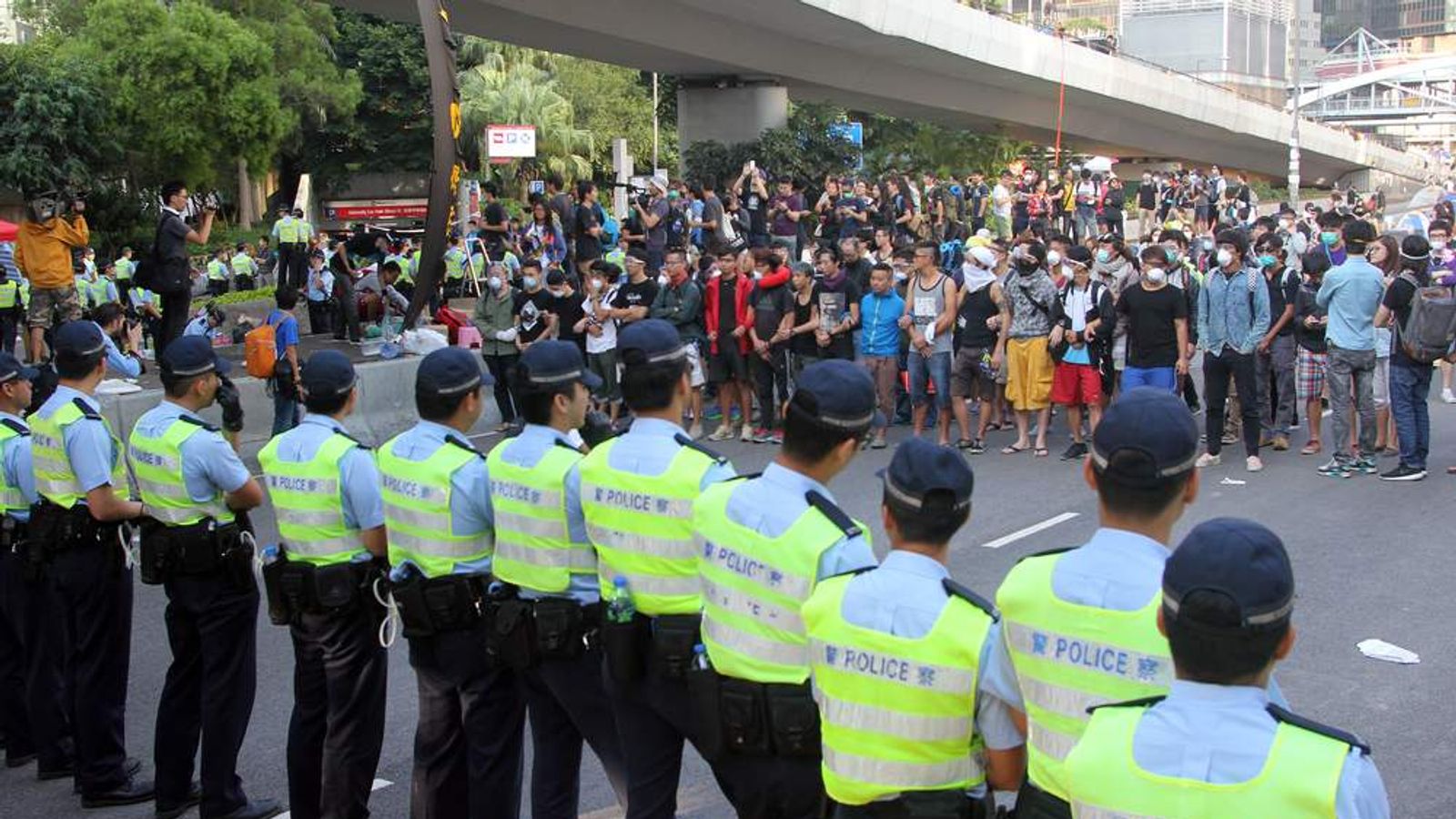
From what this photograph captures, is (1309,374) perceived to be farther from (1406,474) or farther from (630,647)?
(630,647)

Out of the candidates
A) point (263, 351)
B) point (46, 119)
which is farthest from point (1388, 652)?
point (46, 119)

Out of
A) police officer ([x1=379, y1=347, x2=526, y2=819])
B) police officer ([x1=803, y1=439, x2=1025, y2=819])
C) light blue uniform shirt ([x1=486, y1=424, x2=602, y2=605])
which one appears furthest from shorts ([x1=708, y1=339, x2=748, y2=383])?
police officer ([x1=803, y1=439, x2=1025, y2=819])

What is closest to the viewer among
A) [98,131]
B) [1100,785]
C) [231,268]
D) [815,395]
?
[1100,785]

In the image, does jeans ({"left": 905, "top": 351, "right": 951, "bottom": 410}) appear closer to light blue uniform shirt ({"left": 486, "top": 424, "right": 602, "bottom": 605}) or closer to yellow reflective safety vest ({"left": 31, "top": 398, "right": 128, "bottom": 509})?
yellow reflective safety vest ({"left": 31, "top": 398, "right": 128, "bottom": 509})

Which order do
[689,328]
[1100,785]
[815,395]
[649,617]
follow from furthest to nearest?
1. [689,328]
2. [649,617]
3. [815,395]
4. [1100,785]

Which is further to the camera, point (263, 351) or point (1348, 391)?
point (263, 351)

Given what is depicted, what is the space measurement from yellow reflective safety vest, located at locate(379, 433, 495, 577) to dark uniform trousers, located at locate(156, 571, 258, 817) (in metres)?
1.13

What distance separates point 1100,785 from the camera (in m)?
2.72

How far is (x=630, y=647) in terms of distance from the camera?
15.6ft

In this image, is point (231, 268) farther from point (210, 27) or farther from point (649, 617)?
point (649, 617)

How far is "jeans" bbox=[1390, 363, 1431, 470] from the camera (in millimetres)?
11977

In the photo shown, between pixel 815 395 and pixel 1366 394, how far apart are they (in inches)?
379

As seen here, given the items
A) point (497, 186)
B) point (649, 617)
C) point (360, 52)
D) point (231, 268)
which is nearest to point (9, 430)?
point (649, 617)

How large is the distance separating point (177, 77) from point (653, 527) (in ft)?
118
